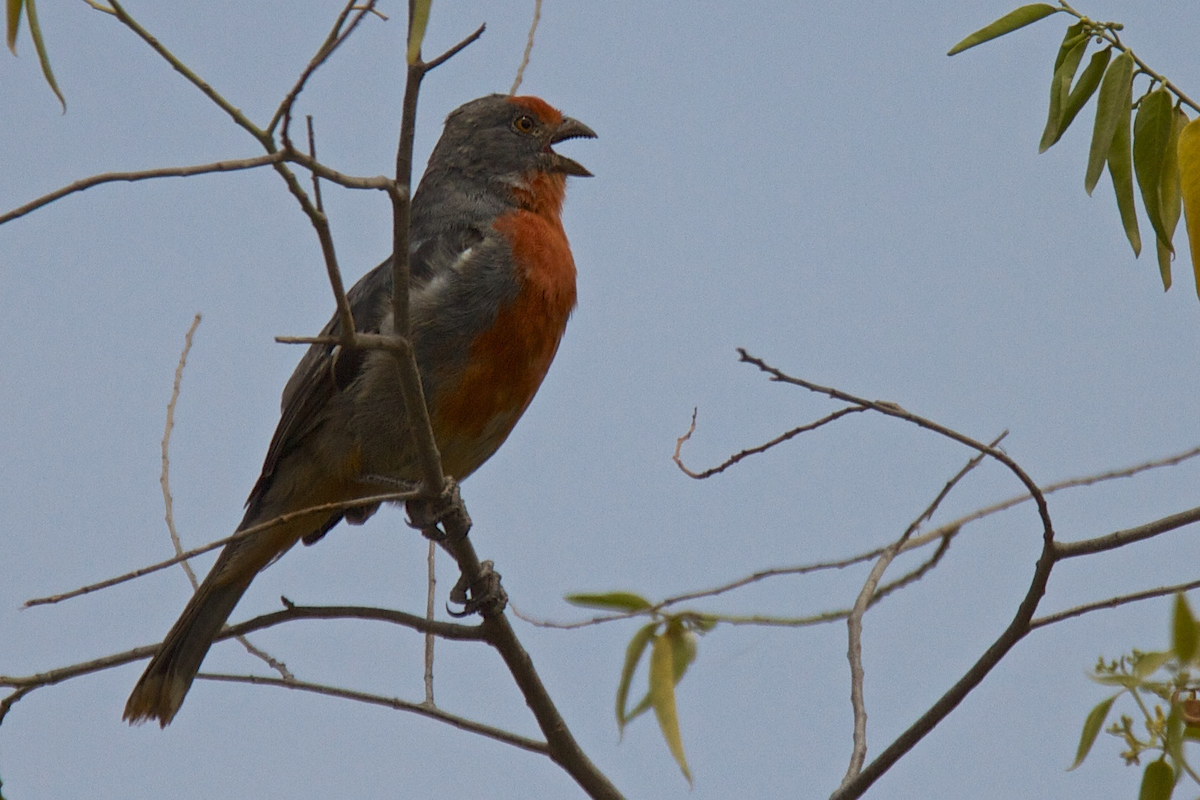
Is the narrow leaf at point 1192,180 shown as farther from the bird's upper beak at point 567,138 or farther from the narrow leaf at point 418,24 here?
the bird's upper beak at point 567,138

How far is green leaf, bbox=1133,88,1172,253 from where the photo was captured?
308 centimetres

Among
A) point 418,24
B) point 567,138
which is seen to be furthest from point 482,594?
point 567,138

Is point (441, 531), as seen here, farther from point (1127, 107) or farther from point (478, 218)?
point (1127, 107)

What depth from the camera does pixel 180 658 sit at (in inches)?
202

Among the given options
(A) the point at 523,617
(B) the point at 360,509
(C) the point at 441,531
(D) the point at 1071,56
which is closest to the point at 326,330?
(B) the point at 360,509

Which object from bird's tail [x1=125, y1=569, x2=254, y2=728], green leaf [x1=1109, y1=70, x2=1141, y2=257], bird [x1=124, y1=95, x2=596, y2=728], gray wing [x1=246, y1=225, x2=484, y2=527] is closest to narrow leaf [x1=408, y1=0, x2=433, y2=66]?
A: green leaf [x1=1109, y1=70, x2=1141, y2=257]

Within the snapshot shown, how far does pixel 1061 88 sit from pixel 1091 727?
155 cm

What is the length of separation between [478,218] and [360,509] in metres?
1.35

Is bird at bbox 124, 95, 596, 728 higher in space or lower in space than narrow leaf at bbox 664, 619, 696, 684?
higher

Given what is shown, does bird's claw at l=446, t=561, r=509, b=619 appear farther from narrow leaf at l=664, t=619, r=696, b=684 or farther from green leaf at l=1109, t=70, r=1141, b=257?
green leaf at l=1109, t=70, r=1141, b=257

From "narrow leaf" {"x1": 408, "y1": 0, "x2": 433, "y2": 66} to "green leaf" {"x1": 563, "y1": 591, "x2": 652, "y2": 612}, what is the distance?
1107 millimetres

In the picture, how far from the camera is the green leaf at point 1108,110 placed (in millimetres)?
3043

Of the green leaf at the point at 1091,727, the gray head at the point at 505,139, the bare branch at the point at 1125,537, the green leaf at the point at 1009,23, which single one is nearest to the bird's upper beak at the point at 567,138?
the gray head at the point at 505,139

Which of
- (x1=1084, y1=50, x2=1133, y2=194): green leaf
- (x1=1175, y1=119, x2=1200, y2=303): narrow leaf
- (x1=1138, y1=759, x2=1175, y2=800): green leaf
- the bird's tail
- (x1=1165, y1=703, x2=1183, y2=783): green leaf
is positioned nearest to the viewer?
(x1=1165, y1=703, x2=1183, y2=783): green leaf
